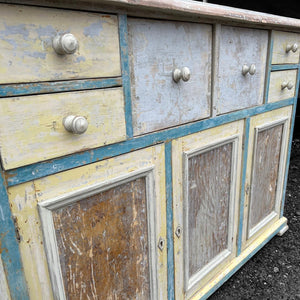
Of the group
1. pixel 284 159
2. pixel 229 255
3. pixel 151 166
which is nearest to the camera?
pixel 151 166

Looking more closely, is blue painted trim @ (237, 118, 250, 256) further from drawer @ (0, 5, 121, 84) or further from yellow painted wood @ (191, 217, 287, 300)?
drawer @ (0, 5, 121, 84)

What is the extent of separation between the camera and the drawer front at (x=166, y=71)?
0.70 metres

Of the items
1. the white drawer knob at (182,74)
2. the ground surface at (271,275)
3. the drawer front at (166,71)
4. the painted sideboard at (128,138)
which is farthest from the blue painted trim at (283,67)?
the ground surface at (271,275)

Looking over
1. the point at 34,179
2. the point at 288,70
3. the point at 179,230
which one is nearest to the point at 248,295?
the point at 179,230

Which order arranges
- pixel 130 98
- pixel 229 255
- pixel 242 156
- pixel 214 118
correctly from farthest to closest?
pixel 229 255 → pixel 242 156 → pixel 214 118 → pixel 130 98

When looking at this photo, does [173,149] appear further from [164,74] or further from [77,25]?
[77,25]

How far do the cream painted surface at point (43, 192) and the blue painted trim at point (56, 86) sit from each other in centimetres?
19

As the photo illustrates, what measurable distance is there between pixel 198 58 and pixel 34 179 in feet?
1.94

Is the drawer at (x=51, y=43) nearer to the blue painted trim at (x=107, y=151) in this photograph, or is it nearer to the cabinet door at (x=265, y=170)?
the blue painted trim at (x=107, y=151)

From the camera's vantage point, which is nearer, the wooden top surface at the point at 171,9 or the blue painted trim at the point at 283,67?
the wooden top surface at the point at 171,9

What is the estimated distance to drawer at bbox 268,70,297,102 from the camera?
1.19 metres

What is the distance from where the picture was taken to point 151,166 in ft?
2.62

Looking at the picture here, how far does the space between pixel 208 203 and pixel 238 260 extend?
0.46 m

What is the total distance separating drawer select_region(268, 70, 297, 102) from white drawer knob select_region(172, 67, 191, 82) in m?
0.59
